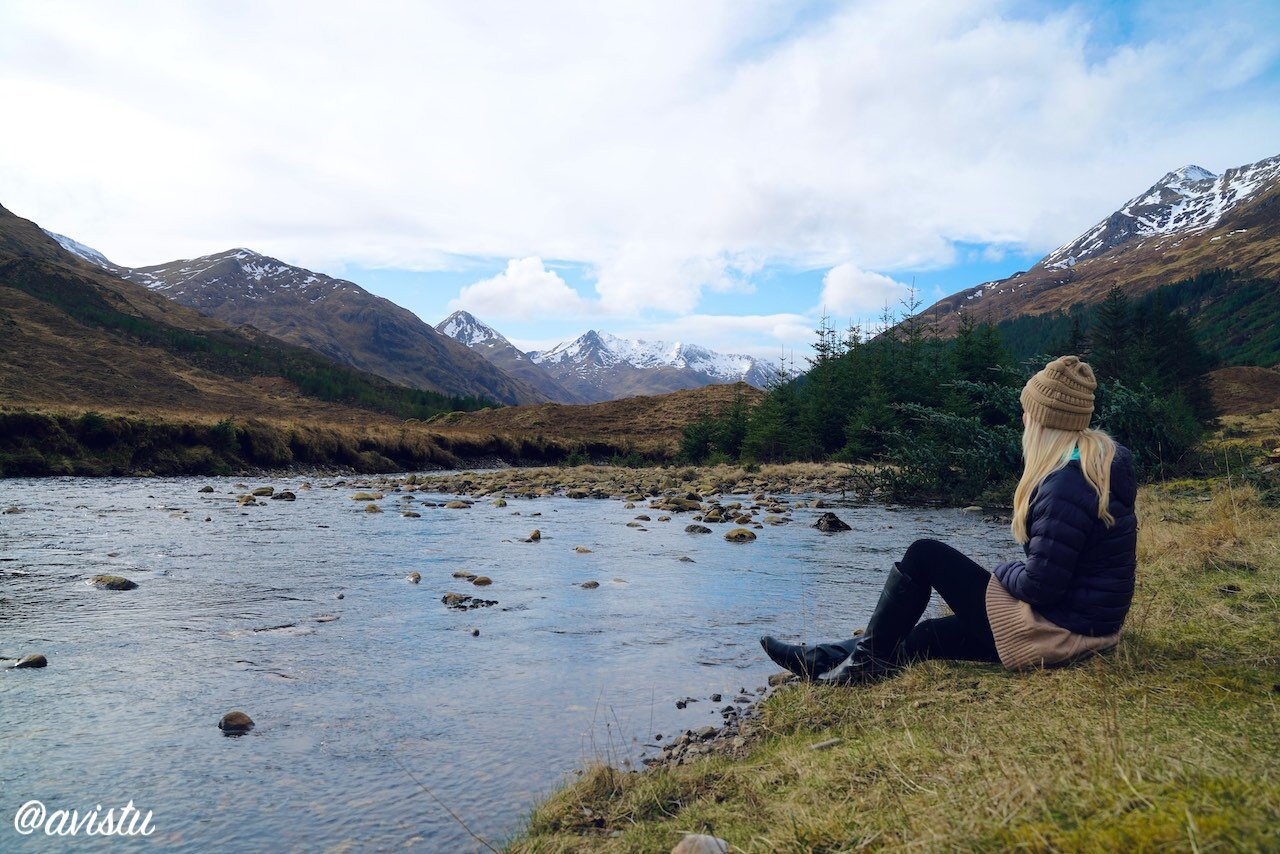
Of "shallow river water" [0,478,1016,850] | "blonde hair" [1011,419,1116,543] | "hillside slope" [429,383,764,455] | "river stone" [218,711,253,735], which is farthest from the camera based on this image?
"hillside slope" [429,383,764,455]

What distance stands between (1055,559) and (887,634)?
1518 millimetres

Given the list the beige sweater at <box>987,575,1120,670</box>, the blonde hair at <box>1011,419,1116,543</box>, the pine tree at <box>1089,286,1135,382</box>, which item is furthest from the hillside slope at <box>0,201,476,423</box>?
the pine tree at <box>1089,286,1135,382</box>

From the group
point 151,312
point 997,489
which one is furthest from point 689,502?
point 151,312

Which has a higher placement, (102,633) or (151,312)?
(151,312)

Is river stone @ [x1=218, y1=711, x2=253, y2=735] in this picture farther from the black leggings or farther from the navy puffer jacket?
the navy puffer jacket

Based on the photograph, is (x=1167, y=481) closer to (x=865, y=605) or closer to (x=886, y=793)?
(x=865, y=605)

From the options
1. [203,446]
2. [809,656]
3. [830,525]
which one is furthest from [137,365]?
[809,656]

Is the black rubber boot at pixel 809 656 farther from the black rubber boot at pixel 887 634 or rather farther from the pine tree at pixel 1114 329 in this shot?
the pine tree at pixel 1114 329

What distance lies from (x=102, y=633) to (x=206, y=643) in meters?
1.22

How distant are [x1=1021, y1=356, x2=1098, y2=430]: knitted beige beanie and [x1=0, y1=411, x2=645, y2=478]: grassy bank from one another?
1207 inches

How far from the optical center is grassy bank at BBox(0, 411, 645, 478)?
26.0 m

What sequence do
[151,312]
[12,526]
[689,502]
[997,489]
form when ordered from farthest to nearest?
[151,312] → [689,502] → [997,489] → [12,526]

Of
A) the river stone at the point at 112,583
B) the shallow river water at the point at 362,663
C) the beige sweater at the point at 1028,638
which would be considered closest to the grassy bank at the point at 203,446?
the shallow river water at the point at 362,663

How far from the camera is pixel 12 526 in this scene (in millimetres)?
14289
